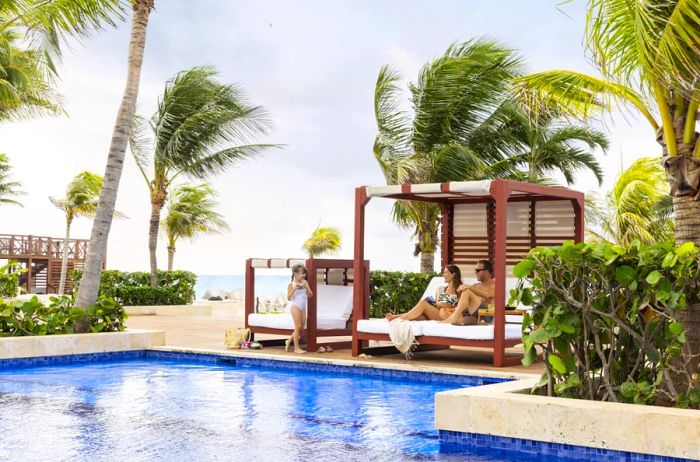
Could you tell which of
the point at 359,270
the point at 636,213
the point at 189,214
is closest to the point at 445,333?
the point at 359,270

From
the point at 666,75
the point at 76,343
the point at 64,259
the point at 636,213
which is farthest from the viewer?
the point at 64,259

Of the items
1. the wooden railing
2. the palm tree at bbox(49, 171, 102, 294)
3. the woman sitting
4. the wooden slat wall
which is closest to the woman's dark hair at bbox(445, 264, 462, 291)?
the woman sitting

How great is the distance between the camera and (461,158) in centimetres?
1772

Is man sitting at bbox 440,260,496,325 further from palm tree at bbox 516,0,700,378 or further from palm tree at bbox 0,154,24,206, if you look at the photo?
palm tree at bbox 0,154,24,206

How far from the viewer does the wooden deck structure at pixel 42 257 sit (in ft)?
124

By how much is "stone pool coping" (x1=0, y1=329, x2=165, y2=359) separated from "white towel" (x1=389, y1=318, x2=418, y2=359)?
3785 mm

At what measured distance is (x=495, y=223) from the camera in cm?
1138

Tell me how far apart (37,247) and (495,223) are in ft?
103

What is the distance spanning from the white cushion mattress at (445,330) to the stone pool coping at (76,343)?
3.40m

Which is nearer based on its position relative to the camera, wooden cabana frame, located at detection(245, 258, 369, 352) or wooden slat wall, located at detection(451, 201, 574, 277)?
wooden cabana frame, located at detection(245, 258, 369, 352)

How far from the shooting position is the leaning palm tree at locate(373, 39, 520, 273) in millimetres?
17828

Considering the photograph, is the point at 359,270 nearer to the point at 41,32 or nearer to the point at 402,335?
the point at 402,335

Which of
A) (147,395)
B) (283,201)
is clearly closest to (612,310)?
(147,395)

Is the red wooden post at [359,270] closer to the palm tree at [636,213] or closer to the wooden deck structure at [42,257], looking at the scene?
the palm tree at [636,213]
